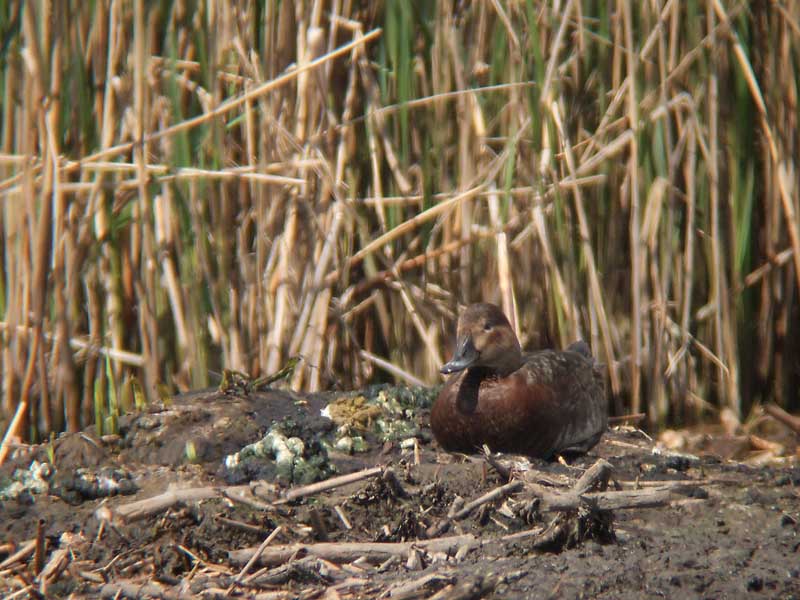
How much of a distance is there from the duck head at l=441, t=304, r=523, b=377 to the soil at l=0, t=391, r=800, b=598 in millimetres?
355

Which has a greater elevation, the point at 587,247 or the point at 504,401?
the point at 587,247

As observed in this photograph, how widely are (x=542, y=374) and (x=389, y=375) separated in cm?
82

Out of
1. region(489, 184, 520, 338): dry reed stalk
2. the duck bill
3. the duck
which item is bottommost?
the duck

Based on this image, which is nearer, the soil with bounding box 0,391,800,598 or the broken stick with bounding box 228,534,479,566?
the soil with bounding box 0,391,800,598

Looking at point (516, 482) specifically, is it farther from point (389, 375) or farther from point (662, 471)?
point (389, 375)

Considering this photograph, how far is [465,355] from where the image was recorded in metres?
3.41

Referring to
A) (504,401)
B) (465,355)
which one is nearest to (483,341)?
(465,355)

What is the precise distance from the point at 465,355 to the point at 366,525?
2.91 ft

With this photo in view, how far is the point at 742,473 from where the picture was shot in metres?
3.31

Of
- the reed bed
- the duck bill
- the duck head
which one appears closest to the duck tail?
the reed bed

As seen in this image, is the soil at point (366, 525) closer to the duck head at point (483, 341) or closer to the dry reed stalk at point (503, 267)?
the duck head at point (483, 341)

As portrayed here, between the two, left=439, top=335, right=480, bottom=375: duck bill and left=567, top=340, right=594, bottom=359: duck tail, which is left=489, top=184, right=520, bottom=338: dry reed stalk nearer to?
left=567, top=340, right=594, bottom=359: duck tail

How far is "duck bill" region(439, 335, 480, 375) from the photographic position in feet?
11.1

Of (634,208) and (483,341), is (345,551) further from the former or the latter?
(634,208)
